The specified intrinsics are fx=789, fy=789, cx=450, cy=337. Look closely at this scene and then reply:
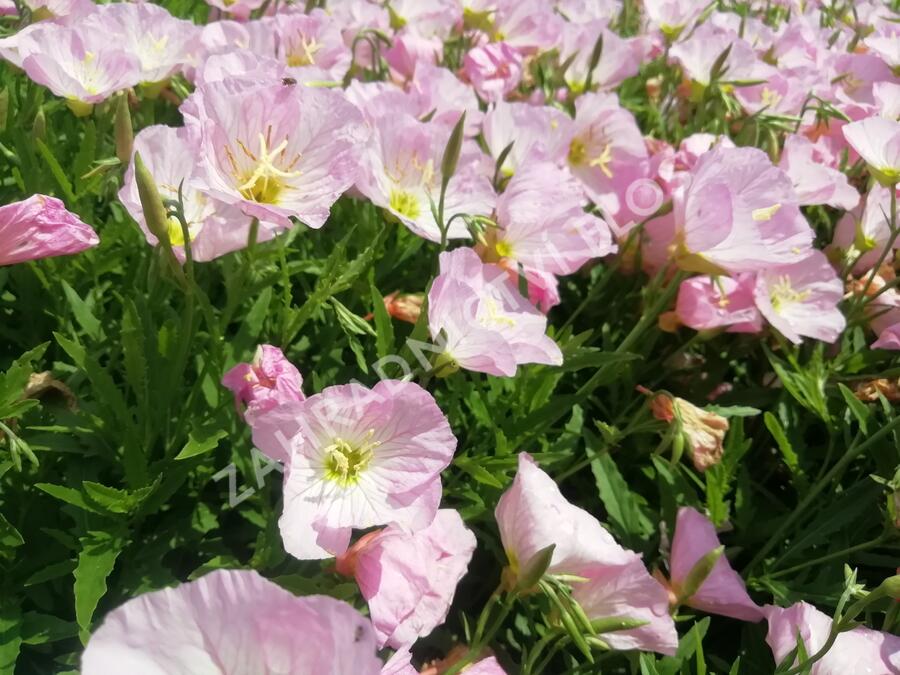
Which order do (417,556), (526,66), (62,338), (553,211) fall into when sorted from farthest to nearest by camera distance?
(526,66) → (553,211) → (62,338) → (417,556)

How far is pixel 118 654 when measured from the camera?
1.76 feet

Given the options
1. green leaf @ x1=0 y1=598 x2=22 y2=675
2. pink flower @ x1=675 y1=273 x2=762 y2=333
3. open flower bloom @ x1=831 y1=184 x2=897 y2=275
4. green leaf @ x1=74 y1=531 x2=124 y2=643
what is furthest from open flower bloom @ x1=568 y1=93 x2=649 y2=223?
green leaf @ x1=0 y1=598 x2=22 y2=675

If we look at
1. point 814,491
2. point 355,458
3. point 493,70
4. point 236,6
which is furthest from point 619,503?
point 236,6

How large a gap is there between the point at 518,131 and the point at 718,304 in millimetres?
501

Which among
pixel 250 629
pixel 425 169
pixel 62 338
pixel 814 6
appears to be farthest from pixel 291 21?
pixel 814 6

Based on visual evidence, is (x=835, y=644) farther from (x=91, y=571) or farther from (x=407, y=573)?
(x=91, y=571)

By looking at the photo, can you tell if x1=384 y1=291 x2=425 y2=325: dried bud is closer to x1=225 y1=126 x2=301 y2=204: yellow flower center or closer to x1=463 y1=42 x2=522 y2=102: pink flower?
x1=225 y1=126 x2=301 y2=204: yellow flower center

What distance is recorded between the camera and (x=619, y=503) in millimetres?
1262

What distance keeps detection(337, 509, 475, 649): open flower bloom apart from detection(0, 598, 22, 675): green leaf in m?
0.38

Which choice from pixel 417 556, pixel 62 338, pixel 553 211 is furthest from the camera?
pixel 553 211

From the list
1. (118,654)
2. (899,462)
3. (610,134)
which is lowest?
(899,462)

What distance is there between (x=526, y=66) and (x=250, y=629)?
1.88 metres

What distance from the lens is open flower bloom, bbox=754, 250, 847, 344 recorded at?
4.76 ft

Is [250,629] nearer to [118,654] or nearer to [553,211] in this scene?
[118,654]
